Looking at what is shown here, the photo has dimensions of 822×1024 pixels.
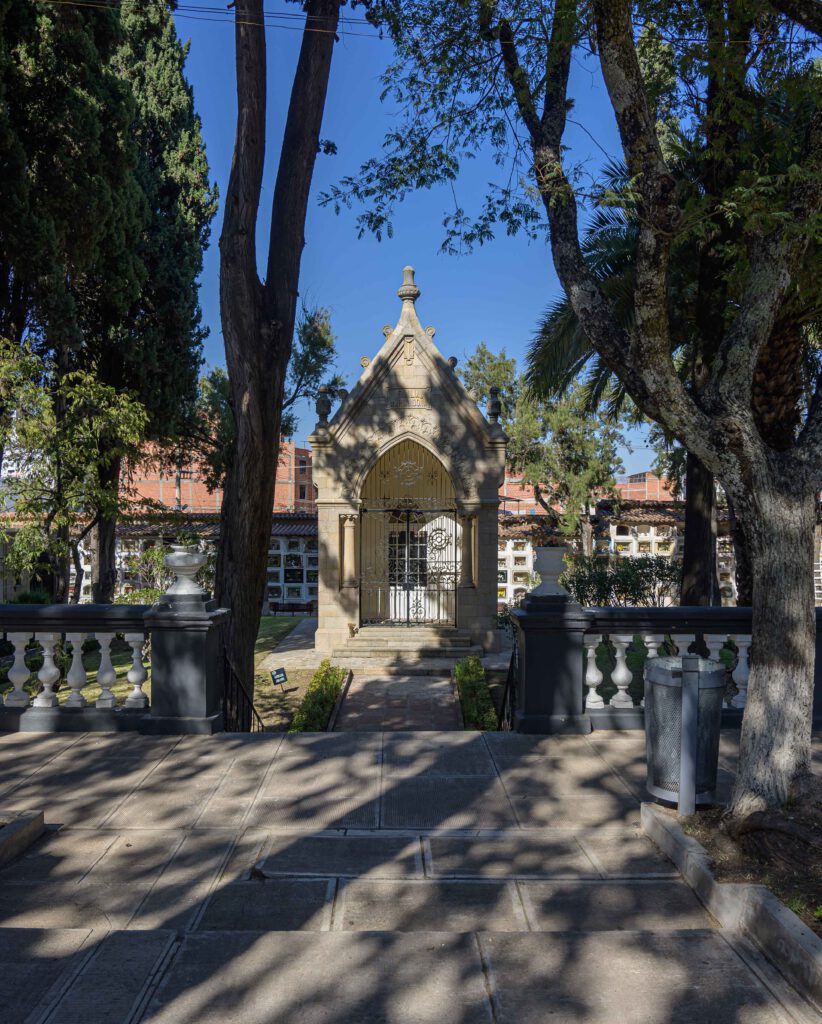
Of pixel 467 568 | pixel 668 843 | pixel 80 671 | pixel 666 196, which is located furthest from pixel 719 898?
pixel 467 568

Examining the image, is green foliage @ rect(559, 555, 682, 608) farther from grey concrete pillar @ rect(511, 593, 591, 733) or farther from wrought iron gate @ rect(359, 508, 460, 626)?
grey concrete pillar @ rect(511, 593, 591, 733)

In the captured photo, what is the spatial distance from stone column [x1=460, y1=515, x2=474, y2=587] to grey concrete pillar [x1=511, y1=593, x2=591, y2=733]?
30.6 feet

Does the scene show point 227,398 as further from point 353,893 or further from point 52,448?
point 353,893

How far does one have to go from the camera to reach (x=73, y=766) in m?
5.52

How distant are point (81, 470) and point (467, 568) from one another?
764 centimetres

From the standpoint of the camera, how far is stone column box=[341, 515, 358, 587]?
15.6 m

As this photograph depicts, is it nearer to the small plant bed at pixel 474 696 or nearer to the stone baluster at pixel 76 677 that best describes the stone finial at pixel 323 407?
the small plant bed at pixel 474 696

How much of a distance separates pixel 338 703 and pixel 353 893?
7498mm

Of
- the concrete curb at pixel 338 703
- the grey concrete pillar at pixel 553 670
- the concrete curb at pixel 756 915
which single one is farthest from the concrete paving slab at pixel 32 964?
the concrete curb at pixel 338 703

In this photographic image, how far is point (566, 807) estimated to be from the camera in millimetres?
4871

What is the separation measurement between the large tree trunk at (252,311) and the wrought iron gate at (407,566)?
720 centimetres

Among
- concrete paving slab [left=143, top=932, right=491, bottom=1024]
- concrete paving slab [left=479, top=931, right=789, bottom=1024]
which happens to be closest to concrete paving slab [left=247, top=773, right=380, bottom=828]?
concrete paving slab [left=143, top=932, right=491, bottom=1024]

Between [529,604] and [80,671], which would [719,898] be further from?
[80,671]

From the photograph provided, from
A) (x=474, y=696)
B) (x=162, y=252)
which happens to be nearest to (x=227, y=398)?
(x=162, y=252)
